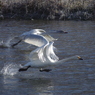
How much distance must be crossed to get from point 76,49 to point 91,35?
3657 mm

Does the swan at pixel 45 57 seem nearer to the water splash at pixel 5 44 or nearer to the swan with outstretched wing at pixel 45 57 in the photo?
the swan with outstretched wing at pixel 45 57

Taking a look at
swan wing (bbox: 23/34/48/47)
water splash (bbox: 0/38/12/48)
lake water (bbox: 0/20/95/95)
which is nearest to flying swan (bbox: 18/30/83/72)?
lake water (bbox: 0/20/95/95)

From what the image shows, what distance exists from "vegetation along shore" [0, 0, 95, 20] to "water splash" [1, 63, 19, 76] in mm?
14257

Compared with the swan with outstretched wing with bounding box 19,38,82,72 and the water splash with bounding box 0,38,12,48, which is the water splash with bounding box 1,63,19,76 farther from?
the water splash with bounding box 0,38,12,48

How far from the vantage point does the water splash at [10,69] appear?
1149cm

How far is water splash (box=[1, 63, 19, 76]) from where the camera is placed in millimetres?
11488

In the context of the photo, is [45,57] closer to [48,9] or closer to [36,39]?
[36,39]

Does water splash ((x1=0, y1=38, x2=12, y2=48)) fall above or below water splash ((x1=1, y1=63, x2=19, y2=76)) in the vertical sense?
below

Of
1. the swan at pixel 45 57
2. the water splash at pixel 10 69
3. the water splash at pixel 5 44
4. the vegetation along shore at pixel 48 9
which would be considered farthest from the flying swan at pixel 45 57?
the vegetation along shore at pixel 48 9

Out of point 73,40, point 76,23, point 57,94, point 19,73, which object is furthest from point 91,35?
point 57,94

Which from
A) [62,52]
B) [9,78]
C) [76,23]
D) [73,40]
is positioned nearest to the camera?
[9,78]

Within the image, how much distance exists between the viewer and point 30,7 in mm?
28391

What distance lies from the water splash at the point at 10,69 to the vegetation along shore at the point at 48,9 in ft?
46.8

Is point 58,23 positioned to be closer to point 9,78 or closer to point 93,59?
point 93,59
